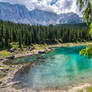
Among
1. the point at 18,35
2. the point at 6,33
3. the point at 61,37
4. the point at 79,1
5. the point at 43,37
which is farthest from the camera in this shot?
the point at 61,37

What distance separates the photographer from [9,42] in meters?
88.9

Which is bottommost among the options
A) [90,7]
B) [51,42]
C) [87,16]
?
[51,42]

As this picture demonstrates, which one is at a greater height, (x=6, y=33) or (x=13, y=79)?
(x=6, y=33)

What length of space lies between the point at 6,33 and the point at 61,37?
229ft

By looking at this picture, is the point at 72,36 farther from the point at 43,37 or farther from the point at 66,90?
the point at 66,90

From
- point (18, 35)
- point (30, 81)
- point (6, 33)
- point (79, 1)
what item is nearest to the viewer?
point (79, 1)

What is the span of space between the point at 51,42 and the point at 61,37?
19606 mm

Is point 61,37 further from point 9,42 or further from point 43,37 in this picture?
point 9,42

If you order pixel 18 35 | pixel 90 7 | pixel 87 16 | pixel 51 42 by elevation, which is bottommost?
pixel 51 42

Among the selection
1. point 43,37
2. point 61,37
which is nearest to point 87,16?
point 43,37

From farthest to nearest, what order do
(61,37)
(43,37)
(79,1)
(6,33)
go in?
(61,37) < (43,37) < (6,33) < (79,1)

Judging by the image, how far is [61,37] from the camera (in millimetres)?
136625

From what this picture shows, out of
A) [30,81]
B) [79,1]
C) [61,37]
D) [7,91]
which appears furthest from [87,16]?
[61,37]

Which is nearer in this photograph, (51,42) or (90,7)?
(90,7)
